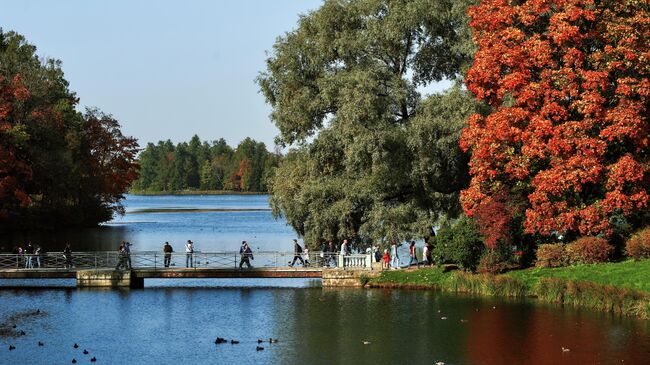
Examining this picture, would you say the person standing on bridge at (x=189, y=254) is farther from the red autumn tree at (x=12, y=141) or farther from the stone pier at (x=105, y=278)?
the red autumn tree at (x=12, y=141)

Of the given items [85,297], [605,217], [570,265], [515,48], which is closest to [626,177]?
[605,217]

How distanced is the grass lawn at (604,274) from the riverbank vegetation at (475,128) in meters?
0.66

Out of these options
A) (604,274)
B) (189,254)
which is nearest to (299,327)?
(604,274)

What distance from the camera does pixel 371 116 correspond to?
5009 cm

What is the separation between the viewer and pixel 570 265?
146 feet

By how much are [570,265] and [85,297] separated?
23.6 meters

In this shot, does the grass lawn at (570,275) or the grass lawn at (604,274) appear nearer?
the grass lawn at (604,274)

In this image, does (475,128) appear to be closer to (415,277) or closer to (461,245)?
(461,245)

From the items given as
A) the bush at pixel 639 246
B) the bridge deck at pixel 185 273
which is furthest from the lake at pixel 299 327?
the bush at pixel 639 246

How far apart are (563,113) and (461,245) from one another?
799cm

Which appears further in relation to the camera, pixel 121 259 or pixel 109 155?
pixel 109 155

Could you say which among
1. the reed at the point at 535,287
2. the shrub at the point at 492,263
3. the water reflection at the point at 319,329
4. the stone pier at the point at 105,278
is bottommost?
the water reflection at the point at 319,329

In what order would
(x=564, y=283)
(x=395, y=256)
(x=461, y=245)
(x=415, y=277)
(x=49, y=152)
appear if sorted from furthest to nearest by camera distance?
(x=49, y=152) < (x=395, y=256) < (x=415, y=277) < (x=461, y=245) < (x=564, y=283)

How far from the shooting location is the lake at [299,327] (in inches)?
1235
